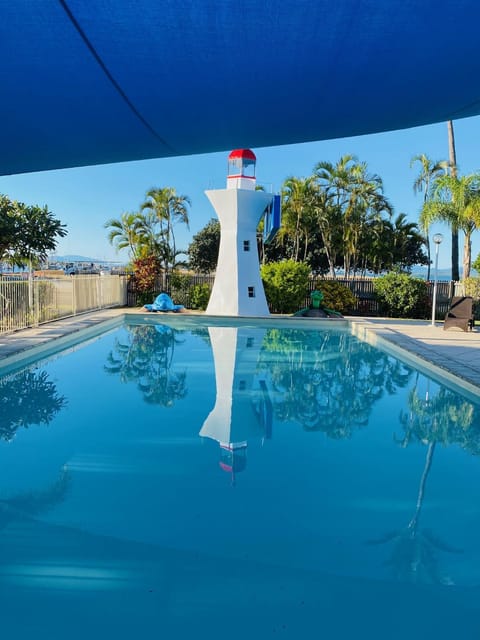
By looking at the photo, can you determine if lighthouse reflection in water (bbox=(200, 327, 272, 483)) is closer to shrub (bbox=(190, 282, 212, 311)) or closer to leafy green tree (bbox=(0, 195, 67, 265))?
leafy green tree (bbox=(0, 195, 67, 265))

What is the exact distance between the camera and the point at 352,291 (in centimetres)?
1870

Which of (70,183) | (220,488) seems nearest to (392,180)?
(70,183)

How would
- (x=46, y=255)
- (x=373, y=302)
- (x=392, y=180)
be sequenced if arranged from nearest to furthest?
(x=46, y=255)
(x=373, y=302)
(x=392, y=180)

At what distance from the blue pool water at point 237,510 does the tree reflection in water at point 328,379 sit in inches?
2.2

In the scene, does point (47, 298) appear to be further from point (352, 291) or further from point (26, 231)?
point (352, 291)

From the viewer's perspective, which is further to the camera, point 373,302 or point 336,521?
point 373,302

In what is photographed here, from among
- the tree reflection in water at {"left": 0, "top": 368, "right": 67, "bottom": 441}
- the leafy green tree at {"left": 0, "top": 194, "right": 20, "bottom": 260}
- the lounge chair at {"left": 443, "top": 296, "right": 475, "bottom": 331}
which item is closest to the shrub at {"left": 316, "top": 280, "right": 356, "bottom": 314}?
the lounge chair at {"left": 443, "top": 296, "right": 475, "bottom": 331}

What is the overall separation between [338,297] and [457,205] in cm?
522

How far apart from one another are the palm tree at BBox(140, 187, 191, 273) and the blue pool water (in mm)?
21337

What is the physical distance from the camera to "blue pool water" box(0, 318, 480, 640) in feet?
7.97

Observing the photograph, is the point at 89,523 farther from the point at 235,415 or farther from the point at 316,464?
the point at 235,415

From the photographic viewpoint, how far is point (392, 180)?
30.5 meters

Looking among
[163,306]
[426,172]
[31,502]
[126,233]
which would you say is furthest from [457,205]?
[126,233]

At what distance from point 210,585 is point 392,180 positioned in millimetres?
31377
